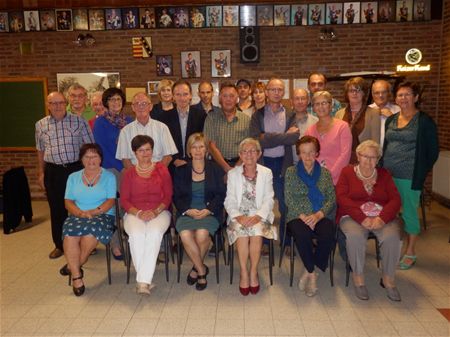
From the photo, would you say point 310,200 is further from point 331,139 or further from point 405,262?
point 405,262

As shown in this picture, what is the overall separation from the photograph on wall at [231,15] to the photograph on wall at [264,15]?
33 cm

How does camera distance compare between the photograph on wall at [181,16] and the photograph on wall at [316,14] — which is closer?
the photograph on wall at [316,14]

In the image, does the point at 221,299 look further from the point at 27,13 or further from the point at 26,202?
the point at 27,13

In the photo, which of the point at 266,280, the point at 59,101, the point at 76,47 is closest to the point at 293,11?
the point at 76,47

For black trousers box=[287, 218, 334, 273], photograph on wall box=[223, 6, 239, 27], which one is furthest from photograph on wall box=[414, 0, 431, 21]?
black trousers box=[287, 218, 334, 273]

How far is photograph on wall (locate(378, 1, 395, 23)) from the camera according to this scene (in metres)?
6.12

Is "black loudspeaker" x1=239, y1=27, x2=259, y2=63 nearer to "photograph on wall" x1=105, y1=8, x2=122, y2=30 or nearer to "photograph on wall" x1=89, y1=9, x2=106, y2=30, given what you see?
"photograph on wall" x1=105, y1=8, x2=122, y2=30

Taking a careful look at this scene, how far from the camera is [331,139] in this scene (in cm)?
349

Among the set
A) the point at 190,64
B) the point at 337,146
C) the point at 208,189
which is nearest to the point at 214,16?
the point at 190,64

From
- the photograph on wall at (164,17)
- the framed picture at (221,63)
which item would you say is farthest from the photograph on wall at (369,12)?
the photograph on wall at (164,17)

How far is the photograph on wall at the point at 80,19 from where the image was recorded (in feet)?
21.0

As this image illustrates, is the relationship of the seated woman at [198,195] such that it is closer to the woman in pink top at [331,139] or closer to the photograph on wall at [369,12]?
the woman in pink top at [331,139]

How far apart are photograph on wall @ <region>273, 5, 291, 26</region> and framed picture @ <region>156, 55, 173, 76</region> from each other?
1.78 m

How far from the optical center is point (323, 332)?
2623 mm
